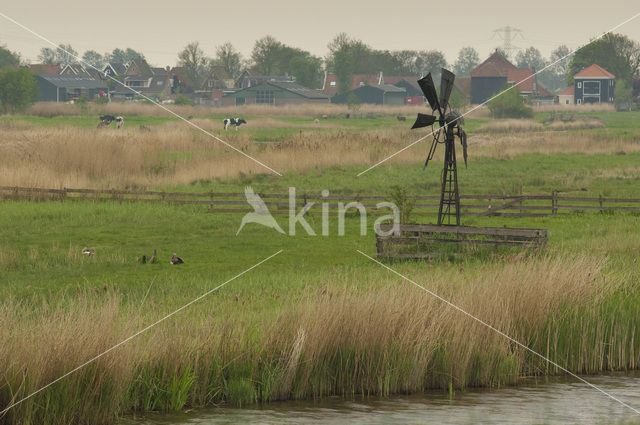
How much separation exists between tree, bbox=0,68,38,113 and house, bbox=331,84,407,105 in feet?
212

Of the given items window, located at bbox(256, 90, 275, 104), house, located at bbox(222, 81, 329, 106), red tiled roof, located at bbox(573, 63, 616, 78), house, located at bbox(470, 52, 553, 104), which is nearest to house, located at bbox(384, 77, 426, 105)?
house, located at bbox(470, 52, 553, 104)

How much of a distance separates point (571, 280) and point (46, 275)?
12.9 meters

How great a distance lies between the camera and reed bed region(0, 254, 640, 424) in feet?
41.1

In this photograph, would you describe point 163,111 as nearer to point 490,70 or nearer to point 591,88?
point 490,70

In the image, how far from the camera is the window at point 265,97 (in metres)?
144

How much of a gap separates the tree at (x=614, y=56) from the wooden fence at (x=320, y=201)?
393ft

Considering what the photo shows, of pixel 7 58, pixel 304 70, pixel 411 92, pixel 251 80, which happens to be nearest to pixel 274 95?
pixel 251 80

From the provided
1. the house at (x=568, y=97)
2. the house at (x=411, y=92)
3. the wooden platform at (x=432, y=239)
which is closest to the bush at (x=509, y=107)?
the house at (x=411, y=92)

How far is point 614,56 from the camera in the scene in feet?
500

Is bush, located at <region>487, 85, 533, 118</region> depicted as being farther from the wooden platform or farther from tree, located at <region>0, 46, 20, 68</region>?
tree, located at <region>0, 46, 20, 68</region>

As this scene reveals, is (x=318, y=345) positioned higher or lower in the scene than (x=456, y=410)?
higher

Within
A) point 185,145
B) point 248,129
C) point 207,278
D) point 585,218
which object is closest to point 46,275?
point 207,278

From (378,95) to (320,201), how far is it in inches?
4740

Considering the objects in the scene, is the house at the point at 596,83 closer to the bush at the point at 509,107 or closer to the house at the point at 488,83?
the house at the point at 488,83
